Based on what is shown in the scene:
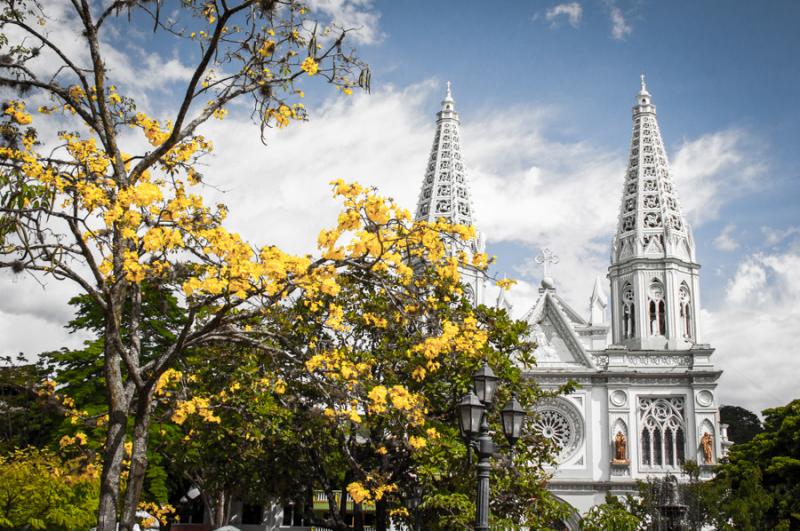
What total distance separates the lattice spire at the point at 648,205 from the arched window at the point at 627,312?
180 cm

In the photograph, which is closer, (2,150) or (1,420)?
(2,150)

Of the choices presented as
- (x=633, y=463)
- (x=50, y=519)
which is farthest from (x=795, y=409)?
(x=50, y=519)

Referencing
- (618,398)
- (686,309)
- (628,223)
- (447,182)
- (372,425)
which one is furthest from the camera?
(447,182)

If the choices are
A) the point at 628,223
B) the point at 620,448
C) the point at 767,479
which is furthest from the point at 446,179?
the point at 767,479

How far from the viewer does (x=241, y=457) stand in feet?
59.4

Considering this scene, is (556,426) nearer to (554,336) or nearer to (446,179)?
(554,336)

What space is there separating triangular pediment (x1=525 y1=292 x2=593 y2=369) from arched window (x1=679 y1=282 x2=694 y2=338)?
520 centimetres

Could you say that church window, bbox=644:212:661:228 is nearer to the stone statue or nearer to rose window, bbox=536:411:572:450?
rose window, bbox=536:411:572:450

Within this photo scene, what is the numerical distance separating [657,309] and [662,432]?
6.88 m

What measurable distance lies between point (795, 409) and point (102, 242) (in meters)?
30.1

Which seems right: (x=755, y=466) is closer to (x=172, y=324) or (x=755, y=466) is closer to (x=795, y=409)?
(x=795, y=409)

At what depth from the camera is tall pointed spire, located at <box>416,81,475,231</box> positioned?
51.0m

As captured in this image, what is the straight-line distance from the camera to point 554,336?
4703 cm

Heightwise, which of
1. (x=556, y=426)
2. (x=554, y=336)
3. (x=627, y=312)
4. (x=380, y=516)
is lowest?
(x=380, y=516)
